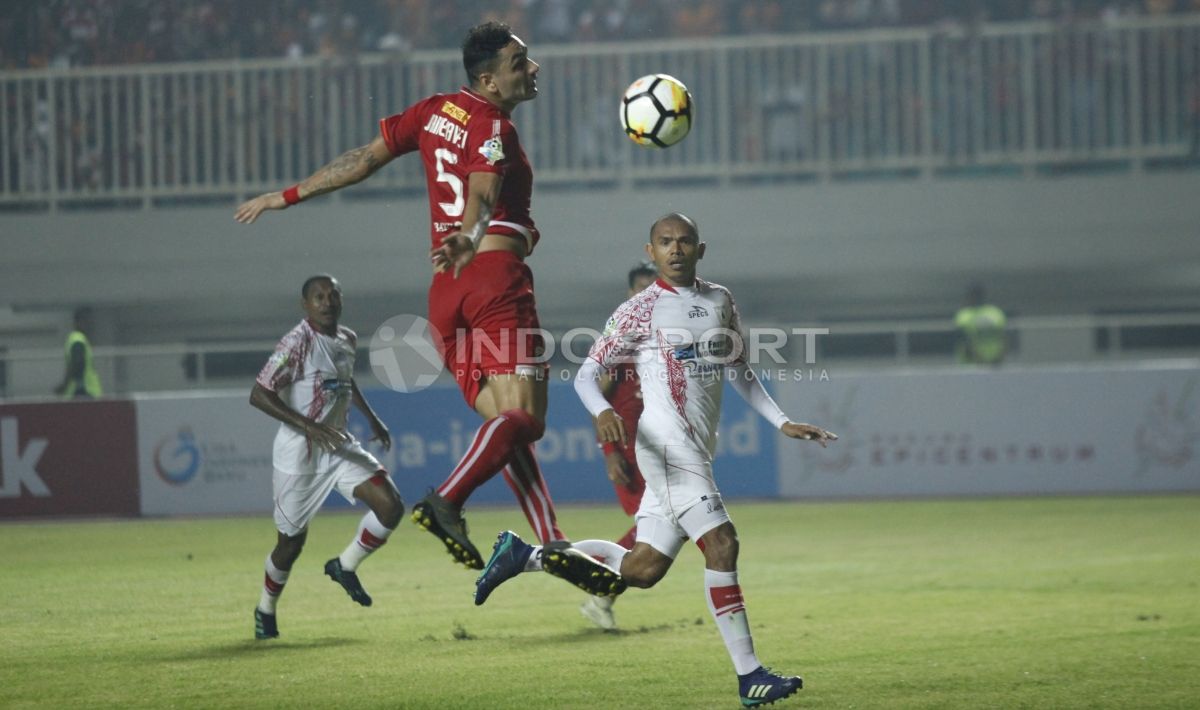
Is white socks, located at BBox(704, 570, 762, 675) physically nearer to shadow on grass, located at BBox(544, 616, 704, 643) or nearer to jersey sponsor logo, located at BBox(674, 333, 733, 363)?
jersey sponsor logo, located at BBox(674, 333, 733, 363)

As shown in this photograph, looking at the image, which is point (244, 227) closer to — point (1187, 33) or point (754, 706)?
point (1187, 33)

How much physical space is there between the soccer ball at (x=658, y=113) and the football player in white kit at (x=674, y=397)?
145cm

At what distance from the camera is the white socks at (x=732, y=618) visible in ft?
20.1

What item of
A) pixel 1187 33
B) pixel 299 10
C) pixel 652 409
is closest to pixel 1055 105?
pixel 1187 33

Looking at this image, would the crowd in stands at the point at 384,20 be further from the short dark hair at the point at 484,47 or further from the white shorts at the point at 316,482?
the short dark hair at the point at 484,47

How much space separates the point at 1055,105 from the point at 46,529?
13.1m

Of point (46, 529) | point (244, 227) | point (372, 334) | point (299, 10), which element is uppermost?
point (299, 10)

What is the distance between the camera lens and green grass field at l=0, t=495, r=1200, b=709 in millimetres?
6590

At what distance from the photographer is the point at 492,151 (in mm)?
6188

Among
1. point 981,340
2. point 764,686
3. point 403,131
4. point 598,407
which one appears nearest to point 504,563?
point 598,407

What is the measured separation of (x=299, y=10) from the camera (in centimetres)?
2194

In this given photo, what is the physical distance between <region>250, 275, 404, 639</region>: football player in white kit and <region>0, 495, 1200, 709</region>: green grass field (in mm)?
423

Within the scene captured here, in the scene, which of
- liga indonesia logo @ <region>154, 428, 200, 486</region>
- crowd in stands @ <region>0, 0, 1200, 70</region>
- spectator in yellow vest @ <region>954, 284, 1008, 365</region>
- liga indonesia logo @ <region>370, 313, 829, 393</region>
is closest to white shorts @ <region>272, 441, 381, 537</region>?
liga indonesia logo @ <region>370, 313, 829, 393</region>

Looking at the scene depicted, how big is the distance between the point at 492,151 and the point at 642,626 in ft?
11.7
